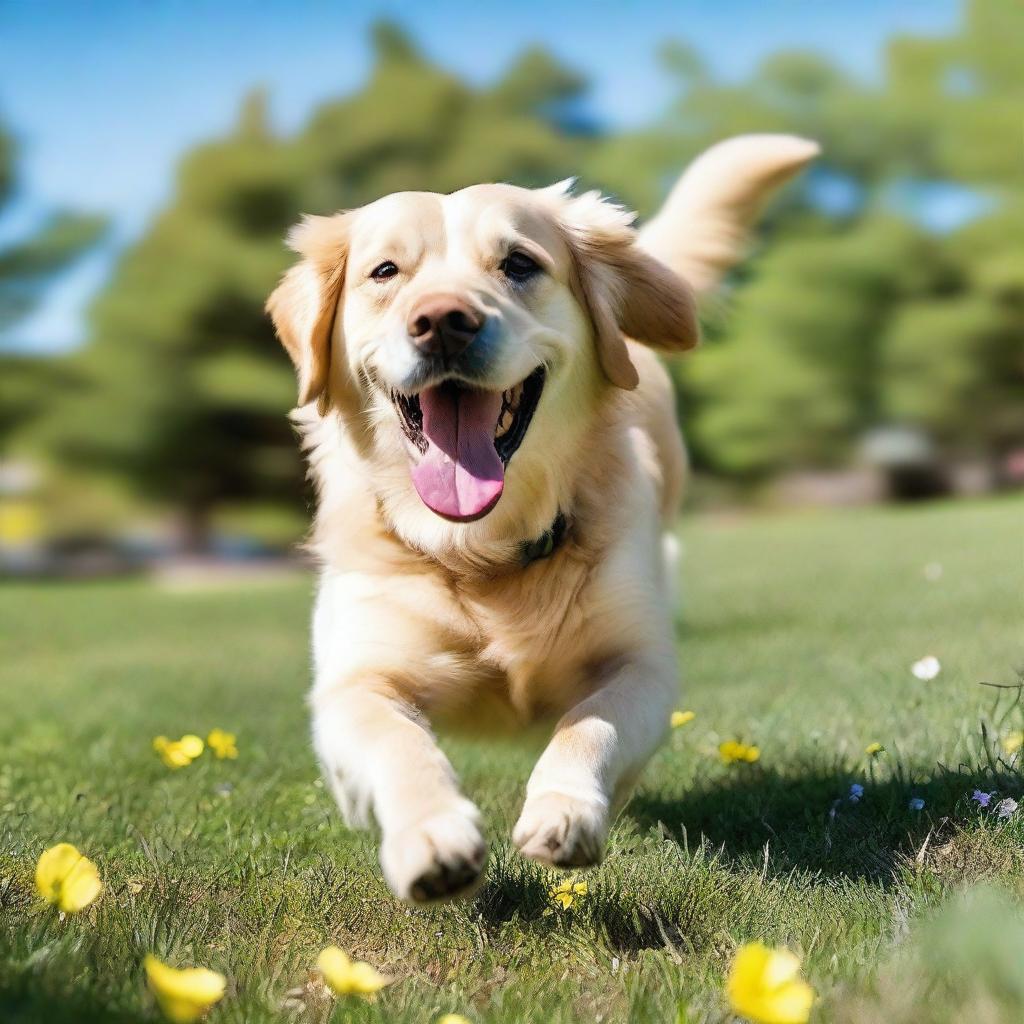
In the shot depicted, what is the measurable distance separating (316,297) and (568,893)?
1500 millimetres

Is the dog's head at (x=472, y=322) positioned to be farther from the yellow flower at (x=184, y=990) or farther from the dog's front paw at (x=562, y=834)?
the yellow flower at (x=184, y=990)

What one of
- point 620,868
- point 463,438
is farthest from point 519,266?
point 620,868

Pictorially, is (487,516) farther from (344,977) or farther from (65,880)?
(344,977)

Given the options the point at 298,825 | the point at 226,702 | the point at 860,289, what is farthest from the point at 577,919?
the point at 860,289

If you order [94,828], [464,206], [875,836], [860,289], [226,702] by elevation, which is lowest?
[860,289]

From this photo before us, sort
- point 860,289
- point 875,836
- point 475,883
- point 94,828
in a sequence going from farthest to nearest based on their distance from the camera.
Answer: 1. point 860,289
2. point 94,828
3. point 875,836
4. point 475,883

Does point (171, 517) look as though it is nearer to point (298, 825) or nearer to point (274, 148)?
point (274, 148)

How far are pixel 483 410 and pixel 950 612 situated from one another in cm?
365

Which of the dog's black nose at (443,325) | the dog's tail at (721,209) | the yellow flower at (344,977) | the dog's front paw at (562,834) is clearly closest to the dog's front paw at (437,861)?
the dog's front paw at (562,834)

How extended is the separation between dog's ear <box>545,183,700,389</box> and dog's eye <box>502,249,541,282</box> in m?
0.16

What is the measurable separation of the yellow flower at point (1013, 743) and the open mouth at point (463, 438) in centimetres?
119

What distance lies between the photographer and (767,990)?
1.38 meters

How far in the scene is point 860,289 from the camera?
2309cm

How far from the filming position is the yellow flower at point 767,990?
137cm
